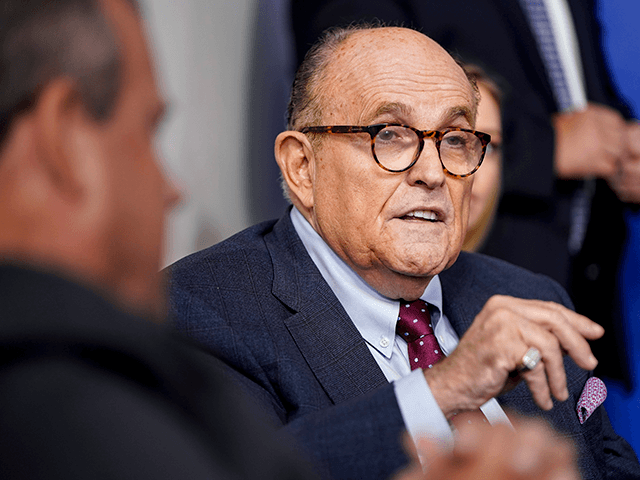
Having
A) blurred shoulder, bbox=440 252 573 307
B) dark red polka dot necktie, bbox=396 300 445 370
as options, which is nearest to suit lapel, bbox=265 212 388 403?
dark red polka dot necktie, bbox=396 300 445 370

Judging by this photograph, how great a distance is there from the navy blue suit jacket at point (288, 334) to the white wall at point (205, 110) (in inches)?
33.2

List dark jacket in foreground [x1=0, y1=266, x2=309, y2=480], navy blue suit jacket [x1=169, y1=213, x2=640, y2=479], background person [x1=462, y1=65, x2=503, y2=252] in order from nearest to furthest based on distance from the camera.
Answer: dark jacket in foreground [x1=0, y1=266, x2=309, y2=480] → navy blue suit jacket [x1=169, y1=213, x2=640, y2=479] → background person [x1=462, y1=65, x2=503, y2=252]

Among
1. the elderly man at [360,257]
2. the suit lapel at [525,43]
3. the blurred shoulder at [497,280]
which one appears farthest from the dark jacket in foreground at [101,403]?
the suit lapel at [525,43]

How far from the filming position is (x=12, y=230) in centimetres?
51

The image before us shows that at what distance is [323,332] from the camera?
4.21ft

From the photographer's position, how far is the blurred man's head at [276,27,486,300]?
133 cm

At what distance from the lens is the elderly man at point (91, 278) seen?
0.42 metres

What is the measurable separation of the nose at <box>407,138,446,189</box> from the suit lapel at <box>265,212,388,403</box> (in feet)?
0.91

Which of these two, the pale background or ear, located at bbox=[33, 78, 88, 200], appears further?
the pale background

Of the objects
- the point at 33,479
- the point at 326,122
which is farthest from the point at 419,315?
the point at 33,479

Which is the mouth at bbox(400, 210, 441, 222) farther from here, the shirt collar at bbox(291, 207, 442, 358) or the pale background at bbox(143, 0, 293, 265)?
the pale background at bbox(143, 0, 293, 265)

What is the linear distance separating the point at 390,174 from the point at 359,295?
252 millimetres

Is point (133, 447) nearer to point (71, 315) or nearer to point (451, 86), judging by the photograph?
point (71, 315)

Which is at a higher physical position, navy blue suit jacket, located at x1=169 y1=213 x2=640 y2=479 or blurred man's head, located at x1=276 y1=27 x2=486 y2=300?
blurred man's head, located at x1=276 y1=27 x2=486 y2=300
